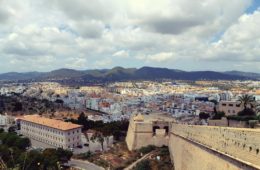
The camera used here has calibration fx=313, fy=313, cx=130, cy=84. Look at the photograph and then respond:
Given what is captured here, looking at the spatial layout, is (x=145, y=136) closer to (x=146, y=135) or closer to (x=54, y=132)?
(x=146, y=135)

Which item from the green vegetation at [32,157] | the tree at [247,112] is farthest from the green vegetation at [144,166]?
the tree at [247,112]

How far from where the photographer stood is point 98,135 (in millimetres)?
40875

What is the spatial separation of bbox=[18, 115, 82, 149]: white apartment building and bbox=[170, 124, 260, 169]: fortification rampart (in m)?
26.5

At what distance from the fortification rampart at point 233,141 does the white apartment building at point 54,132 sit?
26457mm

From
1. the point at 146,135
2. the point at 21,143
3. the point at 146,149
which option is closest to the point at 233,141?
the point at 146,149

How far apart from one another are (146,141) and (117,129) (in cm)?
968

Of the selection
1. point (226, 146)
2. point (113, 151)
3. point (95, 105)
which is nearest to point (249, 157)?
point (226, 146)

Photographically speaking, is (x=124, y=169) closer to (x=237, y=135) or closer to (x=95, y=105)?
(x=237, y=135)

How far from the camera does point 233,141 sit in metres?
14.1

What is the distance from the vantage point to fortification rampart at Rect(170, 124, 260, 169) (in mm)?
12219

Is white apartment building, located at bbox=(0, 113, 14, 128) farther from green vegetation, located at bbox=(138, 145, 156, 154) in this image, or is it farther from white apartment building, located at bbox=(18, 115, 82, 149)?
green vegetation, located at bbox=(138, 145, 156, 154)

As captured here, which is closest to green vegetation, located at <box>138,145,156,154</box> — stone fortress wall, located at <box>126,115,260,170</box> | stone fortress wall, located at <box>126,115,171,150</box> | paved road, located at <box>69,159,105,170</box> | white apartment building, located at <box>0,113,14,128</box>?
stone fortress wall, located at <box>126,115,171,150</box>

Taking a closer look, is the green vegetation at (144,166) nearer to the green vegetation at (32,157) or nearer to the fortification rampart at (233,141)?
the green vegetation at (32,157)

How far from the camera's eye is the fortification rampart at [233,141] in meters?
12.2
